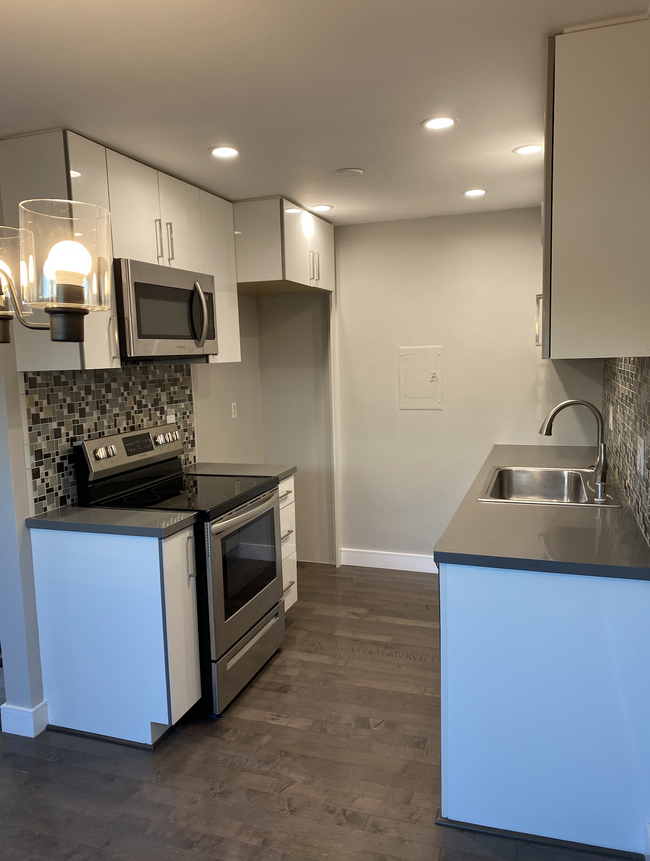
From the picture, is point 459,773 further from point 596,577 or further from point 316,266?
point 316,266

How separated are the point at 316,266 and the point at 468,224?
1.01m

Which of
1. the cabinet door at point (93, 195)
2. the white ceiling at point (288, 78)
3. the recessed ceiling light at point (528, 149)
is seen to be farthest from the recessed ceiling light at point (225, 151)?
the recessed ceiling light at point (528, 149)

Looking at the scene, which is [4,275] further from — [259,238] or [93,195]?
[259,238]

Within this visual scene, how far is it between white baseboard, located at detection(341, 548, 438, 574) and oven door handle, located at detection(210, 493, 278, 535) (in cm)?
154

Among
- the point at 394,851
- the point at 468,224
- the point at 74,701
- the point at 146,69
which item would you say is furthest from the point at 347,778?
the point at 468,224

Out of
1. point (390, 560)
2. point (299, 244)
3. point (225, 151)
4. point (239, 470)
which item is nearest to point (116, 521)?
point (239, 470)

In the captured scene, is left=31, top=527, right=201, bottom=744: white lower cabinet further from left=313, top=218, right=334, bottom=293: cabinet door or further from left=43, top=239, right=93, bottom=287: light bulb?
left=313, top=218, right=334, bottom=293: cabinet door

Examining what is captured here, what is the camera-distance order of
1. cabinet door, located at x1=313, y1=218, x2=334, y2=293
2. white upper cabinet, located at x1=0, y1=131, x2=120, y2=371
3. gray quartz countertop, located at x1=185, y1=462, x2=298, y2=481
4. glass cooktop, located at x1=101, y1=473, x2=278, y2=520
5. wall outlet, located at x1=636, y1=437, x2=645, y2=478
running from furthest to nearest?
1. cabinet door, located at x1=313, y1=218, x2=334, y2=293
2. gray quartz countertop, located at x1=185, y1=462, x2=298, y2=481
3. glass cooktop, located at x1=101, y1=473, x2=278, y2=520
4. white upper cabinet, located at x1=0, y1=131, x2=120, y2=371
5. wall outlet, located at x1=636, y1=437, x2=645, y2=478

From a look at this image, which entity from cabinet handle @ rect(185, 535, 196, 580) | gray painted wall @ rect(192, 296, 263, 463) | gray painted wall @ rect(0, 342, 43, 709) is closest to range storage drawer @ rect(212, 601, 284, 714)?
cabinet handle @ rect(185, 535, 196, 580)

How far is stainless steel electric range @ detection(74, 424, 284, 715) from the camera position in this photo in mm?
2545

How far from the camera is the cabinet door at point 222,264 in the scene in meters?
3.13

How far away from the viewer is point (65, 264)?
3.14ft

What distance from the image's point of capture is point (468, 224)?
398 cm

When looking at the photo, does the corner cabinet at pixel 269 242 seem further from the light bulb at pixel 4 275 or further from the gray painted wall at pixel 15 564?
the light bulb at pixel 4 275
